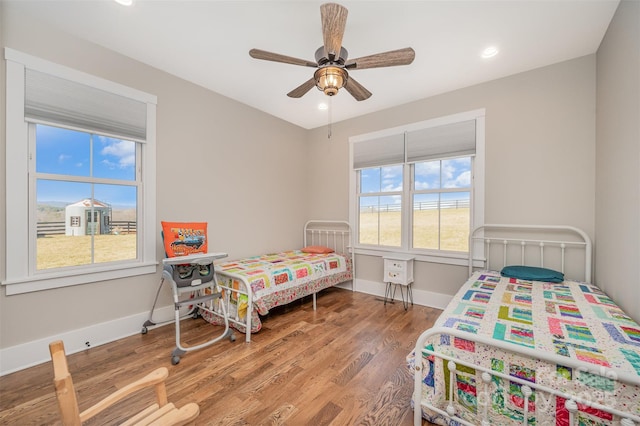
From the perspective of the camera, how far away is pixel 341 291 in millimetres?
4027

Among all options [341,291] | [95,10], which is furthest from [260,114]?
[341,291]

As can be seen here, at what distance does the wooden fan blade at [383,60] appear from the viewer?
185 centimetres

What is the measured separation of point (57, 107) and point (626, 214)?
433 cm

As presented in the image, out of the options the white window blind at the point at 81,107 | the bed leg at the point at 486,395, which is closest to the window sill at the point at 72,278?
the white window blind at the point at 81,107

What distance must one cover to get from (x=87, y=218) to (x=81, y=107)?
0.96m

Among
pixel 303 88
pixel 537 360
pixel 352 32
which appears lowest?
pixel 537 360

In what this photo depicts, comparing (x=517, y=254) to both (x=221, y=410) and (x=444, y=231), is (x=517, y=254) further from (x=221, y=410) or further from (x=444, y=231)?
(x=221, y=410)

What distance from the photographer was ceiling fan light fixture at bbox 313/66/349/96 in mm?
1884

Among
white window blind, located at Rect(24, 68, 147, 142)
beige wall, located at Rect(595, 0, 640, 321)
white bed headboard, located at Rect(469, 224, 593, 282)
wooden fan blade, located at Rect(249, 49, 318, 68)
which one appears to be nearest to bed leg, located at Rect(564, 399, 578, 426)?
beige wall, located at Rect(595, 0, 640, 321)

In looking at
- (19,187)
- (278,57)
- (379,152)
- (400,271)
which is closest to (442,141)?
(379,152)

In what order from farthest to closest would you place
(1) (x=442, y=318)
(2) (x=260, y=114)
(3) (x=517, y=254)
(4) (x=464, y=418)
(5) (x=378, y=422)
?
(2) (x=260, y=114), (3) (x=517, y=254), (1) (x=442, y=318), (5) (x=378, y=422), (4) (x=464, y=418)

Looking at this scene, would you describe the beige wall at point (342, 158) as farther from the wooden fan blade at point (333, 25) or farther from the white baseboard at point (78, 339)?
the wooden fan blade at point (333, 25)

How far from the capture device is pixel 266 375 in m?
1.95

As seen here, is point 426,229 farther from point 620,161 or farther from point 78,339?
point 78,339
